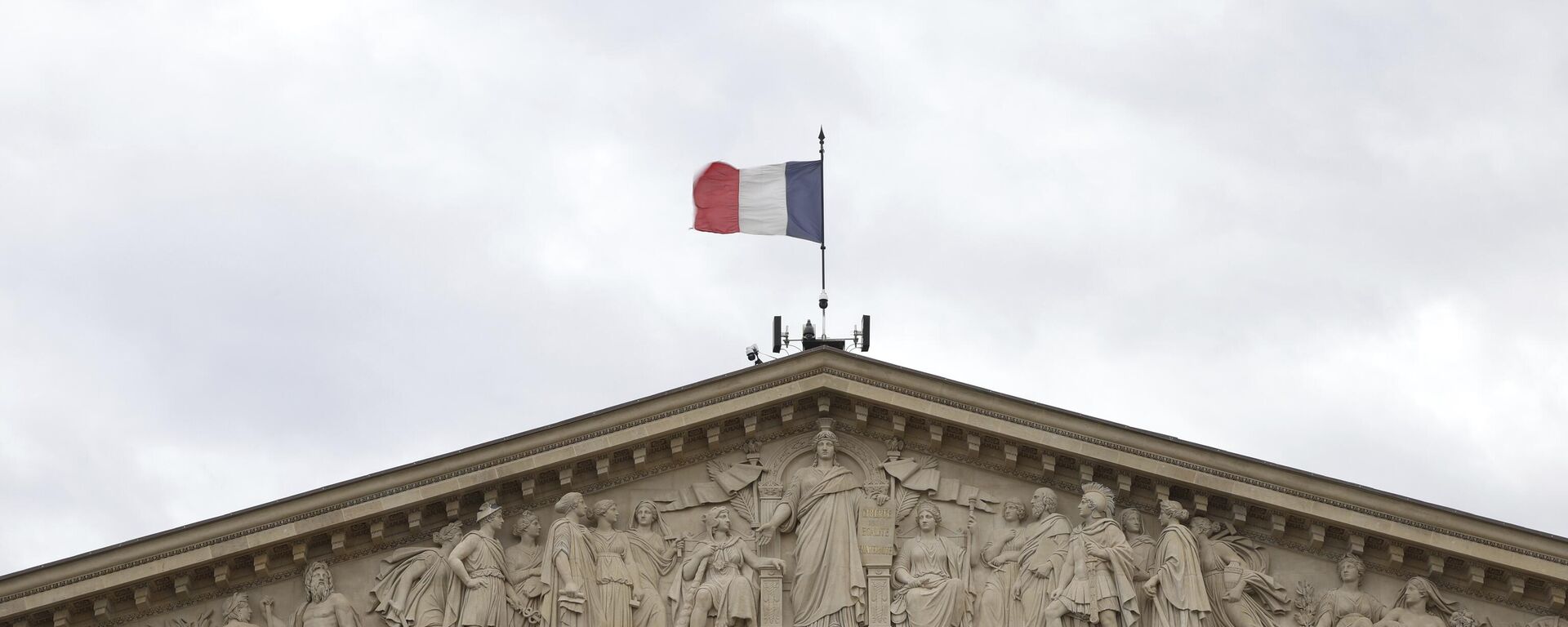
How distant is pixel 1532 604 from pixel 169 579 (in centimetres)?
1520

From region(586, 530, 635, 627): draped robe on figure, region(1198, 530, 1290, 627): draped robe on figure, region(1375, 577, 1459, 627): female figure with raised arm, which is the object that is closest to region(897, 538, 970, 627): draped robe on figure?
region(1198, 530, 1290, 627): draped robe on figure

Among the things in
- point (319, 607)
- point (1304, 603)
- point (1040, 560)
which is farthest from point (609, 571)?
point (1304, 603)

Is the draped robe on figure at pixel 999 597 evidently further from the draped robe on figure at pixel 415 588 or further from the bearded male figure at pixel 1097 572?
the draped robe on figure at pixel 415 588

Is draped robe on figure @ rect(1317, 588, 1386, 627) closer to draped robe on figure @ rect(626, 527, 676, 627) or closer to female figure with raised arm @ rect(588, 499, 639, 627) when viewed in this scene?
draped robe on figure @ rect(626, 527, 676, 627)

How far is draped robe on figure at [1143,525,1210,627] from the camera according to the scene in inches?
1287

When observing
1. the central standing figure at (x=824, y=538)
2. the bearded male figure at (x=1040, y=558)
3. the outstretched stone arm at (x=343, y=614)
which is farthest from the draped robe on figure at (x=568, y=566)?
the bearded male figure at (x=1040, y=558)

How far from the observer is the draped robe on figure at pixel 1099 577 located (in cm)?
3272

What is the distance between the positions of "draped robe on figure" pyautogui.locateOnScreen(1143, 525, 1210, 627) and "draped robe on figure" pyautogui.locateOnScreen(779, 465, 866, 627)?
3.25 meters

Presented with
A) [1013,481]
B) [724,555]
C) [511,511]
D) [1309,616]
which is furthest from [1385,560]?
[511,511]

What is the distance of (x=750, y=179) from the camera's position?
37281 millimetres

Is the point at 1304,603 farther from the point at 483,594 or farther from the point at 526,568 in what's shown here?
the point at 483,594

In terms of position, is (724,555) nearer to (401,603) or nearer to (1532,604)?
(401,603)

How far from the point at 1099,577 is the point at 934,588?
1822mm

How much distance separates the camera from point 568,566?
33.1 m
